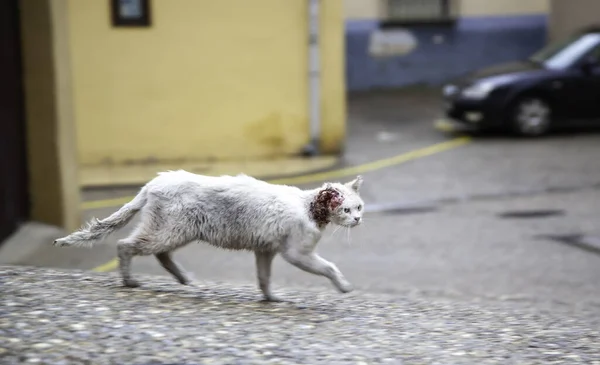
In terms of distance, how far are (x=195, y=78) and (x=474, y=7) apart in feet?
34.1

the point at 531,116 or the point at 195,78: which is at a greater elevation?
the point at 195,78

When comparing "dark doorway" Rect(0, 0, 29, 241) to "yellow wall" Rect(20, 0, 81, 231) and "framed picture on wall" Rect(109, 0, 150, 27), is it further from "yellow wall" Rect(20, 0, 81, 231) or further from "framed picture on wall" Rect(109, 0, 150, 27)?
"framed picture on wall" Rect(109, 0, 150, 27)

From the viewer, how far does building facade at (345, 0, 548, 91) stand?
24.3 metres

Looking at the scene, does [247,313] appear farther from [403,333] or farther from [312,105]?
[312,105]

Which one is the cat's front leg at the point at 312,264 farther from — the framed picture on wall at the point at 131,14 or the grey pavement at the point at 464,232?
the framed picture on wall at the point at 131,14

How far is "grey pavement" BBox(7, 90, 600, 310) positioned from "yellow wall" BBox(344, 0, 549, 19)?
632cm

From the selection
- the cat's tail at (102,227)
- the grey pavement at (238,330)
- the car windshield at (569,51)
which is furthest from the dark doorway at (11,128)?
the car windshield at (569,51)

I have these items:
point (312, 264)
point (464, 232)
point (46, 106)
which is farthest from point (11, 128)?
point (312, 264)

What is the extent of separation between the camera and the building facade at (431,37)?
79.6 ft

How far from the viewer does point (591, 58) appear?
60.0 ft

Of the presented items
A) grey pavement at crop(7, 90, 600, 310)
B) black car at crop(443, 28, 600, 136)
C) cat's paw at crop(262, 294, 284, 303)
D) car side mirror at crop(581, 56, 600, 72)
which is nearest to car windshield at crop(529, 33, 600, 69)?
black car at crop(443, 28, 600, 136)

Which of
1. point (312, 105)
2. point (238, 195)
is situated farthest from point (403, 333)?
point (312, 105)

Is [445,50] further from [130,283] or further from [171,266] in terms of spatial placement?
[130,283]

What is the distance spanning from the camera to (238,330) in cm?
544
